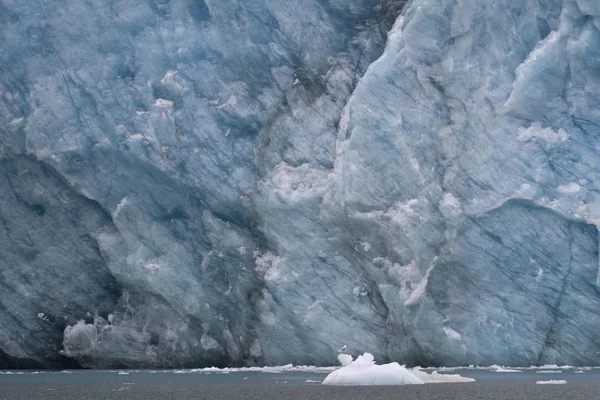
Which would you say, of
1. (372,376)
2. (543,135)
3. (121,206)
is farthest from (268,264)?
(543,135)

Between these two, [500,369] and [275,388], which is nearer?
[275,388]

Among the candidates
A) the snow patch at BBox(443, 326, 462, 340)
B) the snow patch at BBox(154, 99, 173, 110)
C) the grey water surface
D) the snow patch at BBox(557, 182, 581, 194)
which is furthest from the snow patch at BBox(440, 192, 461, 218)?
the snow patch at BBox(154, 99, 173, 110)

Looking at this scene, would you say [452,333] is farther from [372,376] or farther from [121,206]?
[121,206]

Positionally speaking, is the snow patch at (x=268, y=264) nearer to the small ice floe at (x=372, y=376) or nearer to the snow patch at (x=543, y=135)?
the small ice floe at (x=372, y=376)

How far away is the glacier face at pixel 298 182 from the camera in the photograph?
19.9 meters

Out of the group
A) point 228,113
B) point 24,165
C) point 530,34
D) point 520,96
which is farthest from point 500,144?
point 24,165

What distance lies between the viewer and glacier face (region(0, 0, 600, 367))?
1988cm

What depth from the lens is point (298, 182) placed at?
71.2 feet

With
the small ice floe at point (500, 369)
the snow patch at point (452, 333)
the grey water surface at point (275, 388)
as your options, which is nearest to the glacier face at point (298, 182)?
the snow patch at point (452, 333)

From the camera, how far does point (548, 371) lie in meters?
18.5

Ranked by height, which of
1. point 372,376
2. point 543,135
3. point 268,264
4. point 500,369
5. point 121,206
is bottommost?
point 500,369

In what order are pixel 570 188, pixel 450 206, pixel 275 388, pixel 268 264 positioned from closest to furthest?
pixel 275 388
pixel 570 188
pixel 450 206
pixel 268 264

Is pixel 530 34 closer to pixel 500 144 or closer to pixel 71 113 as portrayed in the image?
pixel 500 144

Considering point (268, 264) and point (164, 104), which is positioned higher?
point (164, 104)
